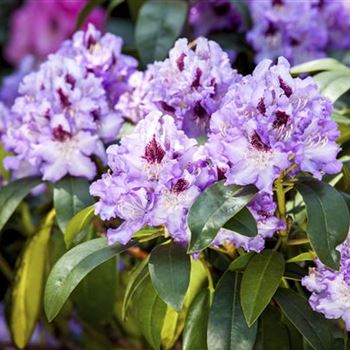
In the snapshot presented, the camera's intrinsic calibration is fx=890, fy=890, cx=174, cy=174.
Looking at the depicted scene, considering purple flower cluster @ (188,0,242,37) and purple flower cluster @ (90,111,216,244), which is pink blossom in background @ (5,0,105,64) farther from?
purple flower cluster @ (90,111,216,244)

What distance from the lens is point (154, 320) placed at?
1.02 m

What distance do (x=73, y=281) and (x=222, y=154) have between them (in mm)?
219

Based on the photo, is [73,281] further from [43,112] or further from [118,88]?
[118,88]

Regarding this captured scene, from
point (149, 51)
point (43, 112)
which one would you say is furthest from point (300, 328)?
point (149, 51)

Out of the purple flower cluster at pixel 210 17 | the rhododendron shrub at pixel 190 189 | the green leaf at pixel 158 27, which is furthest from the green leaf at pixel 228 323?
the purple flower cluster at pixel 210 17

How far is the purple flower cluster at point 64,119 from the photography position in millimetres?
1164

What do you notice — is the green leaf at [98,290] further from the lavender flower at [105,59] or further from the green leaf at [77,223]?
the lavender flower at [105,59]

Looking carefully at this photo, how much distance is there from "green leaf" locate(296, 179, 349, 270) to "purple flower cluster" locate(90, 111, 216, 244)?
111mm

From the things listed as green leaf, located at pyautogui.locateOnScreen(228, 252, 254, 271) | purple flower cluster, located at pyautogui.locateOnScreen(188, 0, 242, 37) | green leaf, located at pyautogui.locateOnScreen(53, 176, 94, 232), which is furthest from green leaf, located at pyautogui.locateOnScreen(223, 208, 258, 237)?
purple flower cluster, located at pyautogui.locateOnScreen(188, 0, 242, 37)

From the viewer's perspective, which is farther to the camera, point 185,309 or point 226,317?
point 185,309

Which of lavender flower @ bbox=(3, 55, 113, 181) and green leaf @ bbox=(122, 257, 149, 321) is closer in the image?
green leaf @ bbox=(122, 257, 149, 321)

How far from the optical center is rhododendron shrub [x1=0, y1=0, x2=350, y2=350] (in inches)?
35.8

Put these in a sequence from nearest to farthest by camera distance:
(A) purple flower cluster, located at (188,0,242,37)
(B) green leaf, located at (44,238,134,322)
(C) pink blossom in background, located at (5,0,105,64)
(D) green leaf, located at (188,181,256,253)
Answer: (D) green leaf, located at (188,181,256,253) → (B) green leaf, located at (44,238,134,322) → (A) purple flower cluster, located at (188,0,242,37) → (C) pink blossom in background, located at (5,0,105,64)

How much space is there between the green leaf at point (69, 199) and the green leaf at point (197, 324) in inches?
8.6
